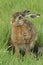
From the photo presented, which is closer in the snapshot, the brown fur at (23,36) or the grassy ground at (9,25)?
the grassy ground at (9,25)

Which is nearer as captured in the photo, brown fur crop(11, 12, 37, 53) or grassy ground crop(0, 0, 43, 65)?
grassy ground crop(0, 0, 43, 65)

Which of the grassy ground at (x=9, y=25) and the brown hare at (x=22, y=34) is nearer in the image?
the grassy ground at (x=9, y=25)

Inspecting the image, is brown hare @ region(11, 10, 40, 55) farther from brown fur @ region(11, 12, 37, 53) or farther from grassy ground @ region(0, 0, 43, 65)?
grassy ground @ region(0, 0, 43, 65)

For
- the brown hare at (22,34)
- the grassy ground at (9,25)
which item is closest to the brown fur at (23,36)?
the brown hare at (22,34)

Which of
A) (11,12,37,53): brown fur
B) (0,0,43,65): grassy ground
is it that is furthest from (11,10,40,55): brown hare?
(0,0,43,65): grassy ground

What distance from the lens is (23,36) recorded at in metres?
5.79

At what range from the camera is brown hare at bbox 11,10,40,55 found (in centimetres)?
579

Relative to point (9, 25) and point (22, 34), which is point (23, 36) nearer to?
point (22, 34)

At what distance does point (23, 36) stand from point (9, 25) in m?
0.73

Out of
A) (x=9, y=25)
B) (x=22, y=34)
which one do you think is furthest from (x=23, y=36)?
(x=9, y=25)

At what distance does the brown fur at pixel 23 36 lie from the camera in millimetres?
5793

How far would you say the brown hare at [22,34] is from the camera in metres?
5.79

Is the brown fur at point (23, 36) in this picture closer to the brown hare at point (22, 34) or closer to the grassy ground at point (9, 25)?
the brown hare at point (22, 34)

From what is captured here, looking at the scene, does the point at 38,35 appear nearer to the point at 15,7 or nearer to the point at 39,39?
the point at 39,39
